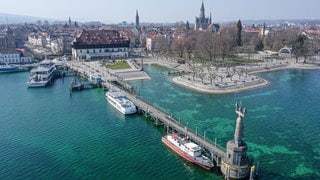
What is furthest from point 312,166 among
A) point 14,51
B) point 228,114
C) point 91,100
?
point 14,51

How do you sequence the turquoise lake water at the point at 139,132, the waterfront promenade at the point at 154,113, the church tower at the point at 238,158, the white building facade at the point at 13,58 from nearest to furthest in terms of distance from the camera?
1. the church tower at the point at 238,158
2. the turquoise lake water at the point at 139,132
3. the waterfront promenade at the point at 154,113
4. the white building facade at the point at 13,58

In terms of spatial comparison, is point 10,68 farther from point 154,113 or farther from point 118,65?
point 154,113

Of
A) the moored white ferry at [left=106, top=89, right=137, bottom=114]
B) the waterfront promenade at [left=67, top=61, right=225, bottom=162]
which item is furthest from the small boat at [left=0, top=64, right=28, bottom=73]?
the moored white ferry at [left=106, top=89, right=137, bottom=114]

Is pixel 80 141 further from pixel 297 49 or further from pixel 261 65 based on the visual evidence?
pixel 297 49

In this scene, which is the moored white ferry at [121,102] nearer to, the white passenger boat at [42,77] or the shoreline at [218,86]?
the shoreline at [218,86]

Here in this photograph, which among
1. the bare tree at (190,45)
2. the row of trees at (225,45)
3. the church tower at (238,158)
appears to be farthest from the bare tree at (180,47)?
the church tower at (238,158)

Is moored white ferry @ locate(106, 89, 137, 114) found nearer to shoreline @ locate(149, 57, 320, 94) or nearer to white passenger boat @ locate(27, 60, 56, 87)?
shoreline @ locate(149, 57, 320, 94)

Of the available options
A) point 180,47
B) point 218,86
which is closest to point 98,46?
point 180,47
